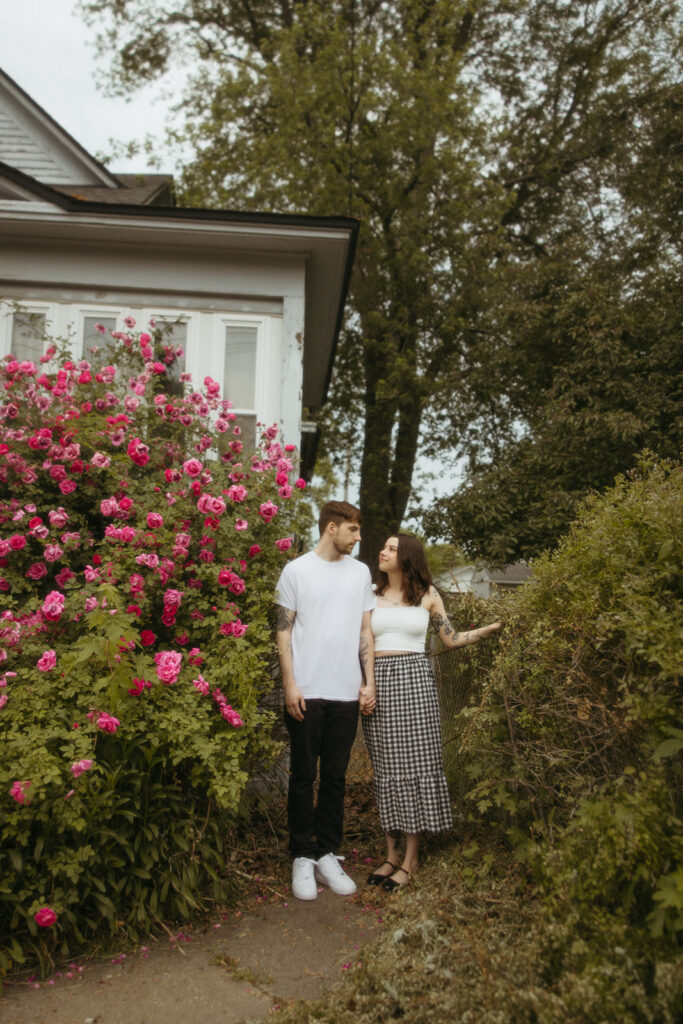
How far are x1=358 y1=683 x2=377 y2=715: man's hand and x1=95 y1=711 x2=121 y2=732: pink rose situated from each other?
151cm

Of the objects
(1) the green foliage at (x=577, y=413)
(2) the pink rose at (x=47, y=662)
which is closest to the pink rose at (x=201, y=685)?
(2) the pink rose at (x=47, y=662)

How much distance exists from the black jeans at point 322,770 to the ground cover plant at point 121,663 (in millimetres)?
184

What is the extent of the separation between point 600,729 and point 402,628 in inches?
65.5

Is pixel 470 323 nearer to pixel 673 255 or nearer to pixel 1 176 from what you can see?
pixel 673 255

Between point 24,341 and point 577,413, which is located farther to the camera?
point 577,413

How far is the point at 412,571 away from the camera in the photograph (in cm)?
475

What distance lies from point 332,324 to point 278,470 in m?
5.04

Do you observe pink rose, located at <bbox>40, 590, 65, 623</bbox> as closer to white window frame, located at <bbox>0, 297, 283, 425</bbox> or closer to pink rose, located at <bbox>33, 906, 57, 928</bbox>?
pink rose, located at <bbox>33, 906, 57, 928</bbox>

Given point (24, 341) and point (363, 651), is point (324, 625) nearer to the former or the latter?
point (363, 651)

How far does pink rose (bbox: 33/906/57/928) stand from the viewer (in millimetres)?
3264

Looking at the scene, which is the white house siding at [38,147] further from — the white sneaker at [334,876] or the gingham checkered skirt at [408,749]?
the white sneaker at [334,876]

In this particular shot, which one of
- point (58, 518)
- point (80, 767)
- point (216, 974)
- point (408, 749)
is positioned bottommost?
point (216, 974)

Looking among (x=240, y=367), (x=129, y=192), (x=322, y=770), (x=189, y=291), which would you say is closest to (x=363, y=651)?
(x=322, y=770)

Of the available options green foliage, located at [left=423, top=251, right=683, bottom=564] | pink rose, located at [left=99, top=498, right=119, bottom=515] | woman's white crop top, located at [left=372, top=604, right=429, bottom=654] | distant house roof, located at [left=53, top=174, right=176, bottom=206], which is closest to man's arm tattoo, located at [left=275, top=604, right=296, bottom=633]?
woman's white crop top, located at [left=372, top=604, right=429, bottom=654]
